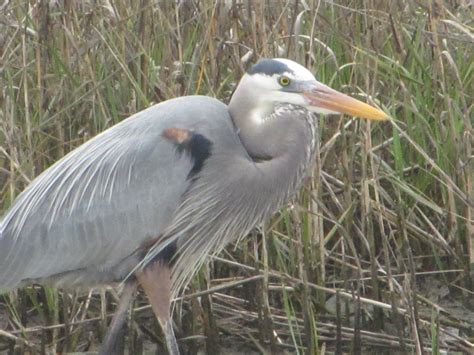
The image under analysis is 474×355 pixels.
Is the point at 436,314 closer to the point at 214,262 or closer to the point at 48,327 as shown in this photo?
the point at 214,262

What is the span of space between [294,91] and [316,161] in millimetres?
637

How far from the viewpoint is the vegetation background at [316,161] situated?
5.36 metres

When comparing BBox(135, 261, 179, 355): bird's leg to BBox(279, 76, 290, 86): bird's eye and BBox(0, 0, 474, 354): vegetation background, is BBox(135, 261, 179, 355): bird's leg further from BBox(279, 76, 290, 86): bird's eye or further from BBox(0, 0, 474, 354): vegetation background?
BBox(279, 76, 290, 86): bird's eye

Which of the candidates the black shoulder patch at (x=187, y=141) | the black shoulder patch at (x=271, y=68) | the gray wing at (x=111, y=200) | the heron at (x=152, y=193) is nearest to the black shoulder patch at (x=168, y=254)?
the heron at (x=152, y=193)

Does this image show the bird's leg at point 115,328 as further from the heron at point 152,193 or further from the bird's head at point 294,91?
the bird's head at point 294,91

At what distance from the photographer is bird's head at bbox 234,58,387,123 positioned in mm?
4689

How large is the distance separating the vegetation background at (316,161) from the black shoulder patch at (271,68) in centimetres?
52

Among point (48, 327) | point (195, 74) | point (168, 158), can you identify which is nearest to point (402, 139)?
point (195, 74)

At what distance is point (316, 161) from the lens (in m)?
5.35

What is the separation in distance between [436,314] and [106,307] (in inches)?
55.1

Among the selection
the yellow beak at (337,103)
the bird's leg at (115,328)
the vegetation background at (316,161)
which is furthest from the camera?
the vegetation background at (316,161)

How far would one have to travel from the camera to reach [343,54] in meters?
6.11

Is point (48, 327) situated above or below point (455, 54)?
below

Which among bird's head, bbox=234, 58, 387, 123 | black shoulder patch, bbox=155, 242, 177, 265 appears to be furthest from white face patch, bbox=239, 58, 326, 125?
black shoulder patch, bbox=155, 242, 177, 265
